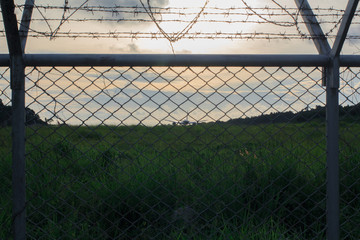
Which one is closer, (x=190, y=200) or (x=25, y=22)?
(x=25, y=22)

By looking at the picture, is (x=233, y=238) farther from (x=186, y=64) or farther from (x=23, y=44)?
(x=23, y=44)

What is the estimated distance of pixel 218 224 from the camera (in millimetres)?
2705

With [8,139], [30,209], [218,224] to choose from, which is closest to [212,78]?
[218,224]

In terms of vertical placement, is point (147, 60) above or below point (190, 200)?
above

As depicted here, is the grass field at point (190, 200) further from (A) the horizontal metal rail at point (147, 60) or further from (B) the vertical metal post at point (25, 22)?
(B) the vertical metal post at point (25, 22)

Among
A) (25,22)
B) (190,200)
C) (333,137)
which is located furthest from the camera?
(190,200)

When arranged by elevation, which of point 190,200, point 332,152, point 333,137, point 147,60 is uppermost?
point 147,60

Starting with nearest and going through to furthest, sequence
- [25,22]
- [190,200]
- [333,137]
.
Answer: [25,22], [333,137], [190,200]

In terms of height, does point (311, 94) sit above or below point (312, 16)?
below

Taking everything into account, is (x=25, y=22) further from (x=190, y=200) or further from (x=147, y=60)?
(x=190, y=200)

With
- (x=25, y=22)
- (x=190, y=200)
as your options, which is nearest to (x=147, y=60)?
(x=25, y=22)

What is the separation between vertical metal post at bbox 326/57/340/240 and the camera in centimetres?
221

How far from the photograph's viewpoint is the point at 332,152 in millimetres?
2230

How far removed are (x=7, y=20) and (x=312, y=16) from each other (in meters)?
1.85
